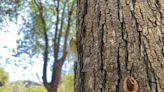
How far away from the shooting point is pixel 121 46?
1508 millimetres

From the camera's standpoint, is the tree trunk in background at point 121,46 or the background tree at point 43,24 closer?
the tree trunk in background at point 121,46

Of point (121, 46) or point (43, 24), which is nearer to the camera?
point (121, 46)

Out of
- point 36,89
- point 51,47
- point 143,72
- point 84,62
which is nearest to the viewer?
point 143,72

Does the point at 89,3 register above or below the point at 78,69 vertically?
above

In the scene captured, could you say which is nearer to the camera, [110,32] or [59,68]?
[110,32]

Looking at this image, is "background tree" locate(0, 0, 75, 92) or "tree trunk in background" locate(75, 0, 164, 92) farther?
"background tree" locate(0, 0, 75, 92)

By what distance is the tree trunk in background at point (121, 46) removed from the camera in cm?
147

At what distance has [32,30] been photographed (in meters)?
16.4

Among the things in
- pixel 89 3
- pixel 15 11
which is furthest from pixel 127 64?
pixel 15 11

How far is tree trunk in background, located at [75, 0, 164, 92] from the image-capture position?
4.81 ft

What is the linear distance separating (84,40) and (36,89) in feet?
72.3

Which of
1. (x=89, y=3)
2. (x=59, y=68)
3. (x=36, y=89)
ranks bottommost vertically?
(x=36, y=89)

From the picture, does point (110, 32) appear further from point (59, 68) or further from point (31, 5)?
point (31, 5)

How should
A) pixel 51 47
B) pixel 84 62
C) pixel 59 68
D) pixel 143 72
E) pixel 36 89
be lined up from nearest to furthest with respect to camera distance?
pixel 143 72 → pixel 84 62 → pixel 59 68 → pixel 51 47 → pixel 36 89
